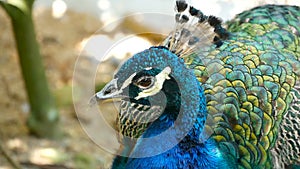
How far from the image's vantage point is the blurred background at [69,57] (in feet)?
9.92

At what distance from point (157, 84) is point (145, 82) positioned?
0.11ft

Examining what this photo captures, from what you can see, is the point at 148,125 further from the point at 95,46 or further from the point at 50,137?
the point at 50,137

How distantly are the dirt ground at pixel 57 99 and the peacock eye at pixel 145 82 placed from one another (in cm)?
88

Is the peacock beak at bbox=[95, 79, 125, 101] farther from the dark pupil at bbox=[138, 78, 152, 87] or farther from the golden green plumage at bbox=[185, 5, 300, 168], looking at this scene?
the golden green plumage at bbox=[185, 5, 300, 168]

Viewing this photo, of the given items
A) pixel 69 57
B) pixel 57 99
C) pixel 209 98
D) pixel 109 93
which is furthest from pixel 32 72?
pixel 109 93

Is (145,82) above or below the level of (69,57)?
below

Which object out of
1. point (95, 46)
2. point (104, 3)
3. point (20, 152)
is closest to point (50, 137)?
point (20, 152)

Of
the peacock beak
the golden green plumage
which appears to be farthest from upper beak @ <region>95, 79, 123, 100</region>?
the golden green plumage

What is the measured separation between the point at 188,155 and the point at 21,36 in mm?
1014

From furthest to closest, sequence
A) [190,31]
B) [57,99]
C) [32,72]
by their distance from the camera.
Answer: [57,99] → [32,72] → [190,31]

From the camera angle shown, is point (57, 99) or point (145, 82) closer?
point (145, 82)

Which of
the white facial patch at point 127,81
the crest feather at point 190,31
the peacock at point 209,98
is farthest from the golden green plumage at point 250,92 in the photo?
the white facial patch at point 127,81

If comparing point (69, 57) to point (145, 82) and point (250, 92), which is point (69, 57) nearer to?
point (250, 92)

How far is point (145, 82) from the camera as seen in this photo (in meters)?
1.91
